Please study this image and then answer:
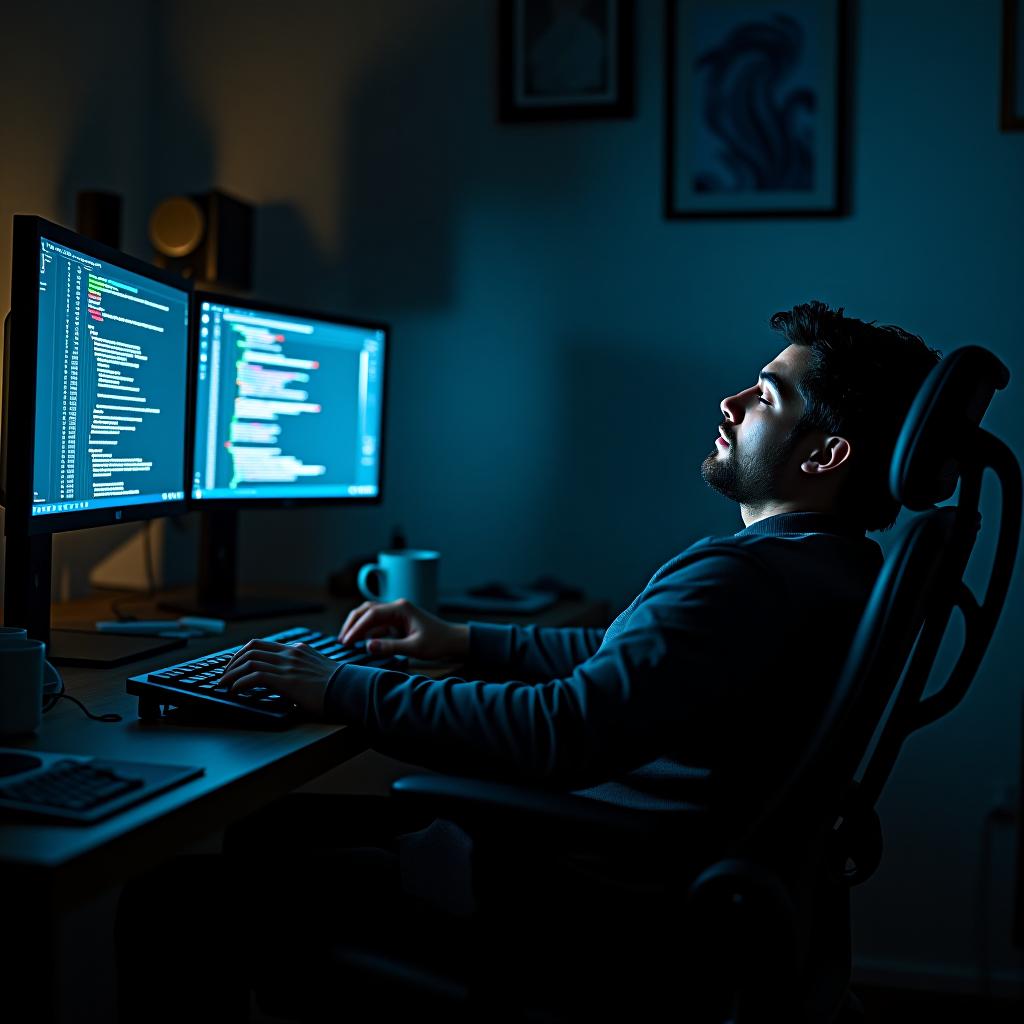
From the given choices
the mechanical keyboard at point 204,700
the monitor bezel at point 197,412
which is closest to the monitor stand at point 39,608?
the mechanical keyboard at point 204,700

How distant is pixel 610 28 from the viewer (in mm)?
2301

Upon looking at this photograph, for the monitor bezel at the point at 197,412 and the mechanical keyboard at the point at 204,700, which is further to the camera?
the monitor bezel at the point at 197,412

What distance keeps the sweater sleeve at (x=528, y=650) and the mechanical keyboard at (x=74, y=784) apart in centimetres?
63

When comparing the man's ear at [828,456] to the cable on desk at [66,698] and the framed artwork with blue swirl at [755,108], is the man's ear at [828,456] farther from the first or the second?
the framed artwork with blue swirl at [755,108]

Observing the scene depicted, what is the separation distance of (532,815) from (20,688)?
1.80ft

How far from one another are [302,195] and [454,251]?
371 millimetres

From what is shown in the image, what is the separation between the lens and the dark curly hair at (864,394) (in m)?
1.29

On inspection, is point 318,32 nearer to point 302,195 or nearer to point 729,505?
point 302,195

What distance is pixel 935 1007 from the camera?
217 centimetres

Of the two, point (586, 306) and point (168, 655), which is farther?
point (586, 306)

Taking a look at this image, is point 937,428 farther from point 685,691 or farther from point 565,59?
point 565,59

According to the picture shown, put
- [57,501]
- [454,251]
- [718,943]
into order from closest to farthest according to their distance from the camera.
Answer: [718,943] < [57,501] < [454,251]

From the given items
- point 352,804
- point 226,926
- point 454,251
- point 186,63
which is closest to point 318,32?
point 186,63

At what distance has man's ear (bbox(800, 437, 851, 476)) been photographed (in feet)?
4.23
